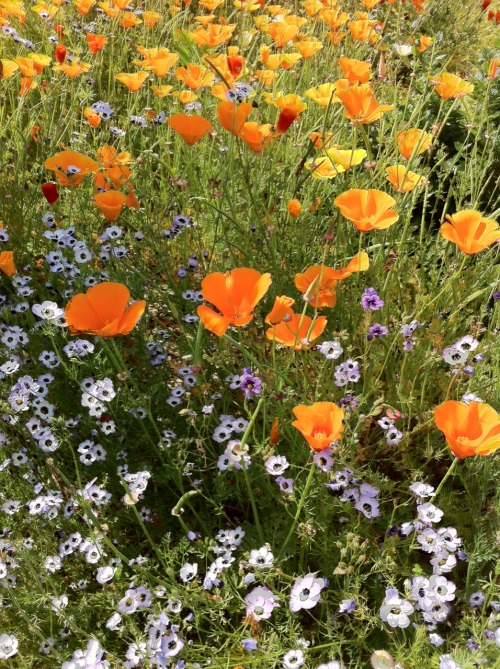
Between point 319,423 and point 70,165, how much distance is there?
1.12 meters

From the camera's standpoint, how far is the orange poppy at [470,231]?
1.56 meters

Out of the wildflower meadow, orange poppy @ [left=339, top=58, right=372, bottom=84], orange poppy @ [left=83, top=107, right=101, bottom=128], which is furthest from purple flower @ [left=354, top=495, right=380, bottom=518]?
orange poppy @ [left=83, top=107, right=101, bottom=128]

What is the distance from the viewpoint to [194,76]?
2.33m

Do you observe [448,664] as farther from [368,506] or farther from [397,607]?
[368,506]

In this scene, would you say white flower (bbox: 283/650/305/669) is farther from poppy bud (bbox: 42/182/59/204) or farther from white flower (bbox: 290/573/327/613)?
poppy bud (bbox: 42/182/59/204)

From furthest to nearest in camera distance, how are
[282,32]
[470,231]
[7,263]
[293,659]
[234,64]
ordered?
[282,32], [234,64], [7,263], [470,231], [293,659]

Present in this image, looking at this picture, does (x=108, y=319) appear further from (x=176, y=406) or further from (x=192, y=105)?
(x=192, y=105)

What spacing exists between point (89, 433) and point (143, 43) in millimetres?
2714

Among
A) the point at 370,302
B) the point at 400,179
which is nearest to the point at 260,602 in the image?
the point at 370,302

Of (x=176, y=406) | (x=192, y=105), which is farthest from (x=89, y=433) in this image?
(x=192, y=105)

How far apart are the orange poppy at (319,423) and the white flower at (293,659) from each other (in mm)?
450

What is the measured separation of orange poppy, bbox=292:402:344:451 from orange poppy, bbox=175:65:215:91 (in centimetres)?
144

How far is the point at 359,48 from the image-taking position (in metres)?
3.64

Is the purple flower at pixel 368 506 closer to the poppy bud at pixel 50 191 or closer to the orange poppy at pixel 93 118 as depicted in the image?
the poppy bud at pixel 50 191
